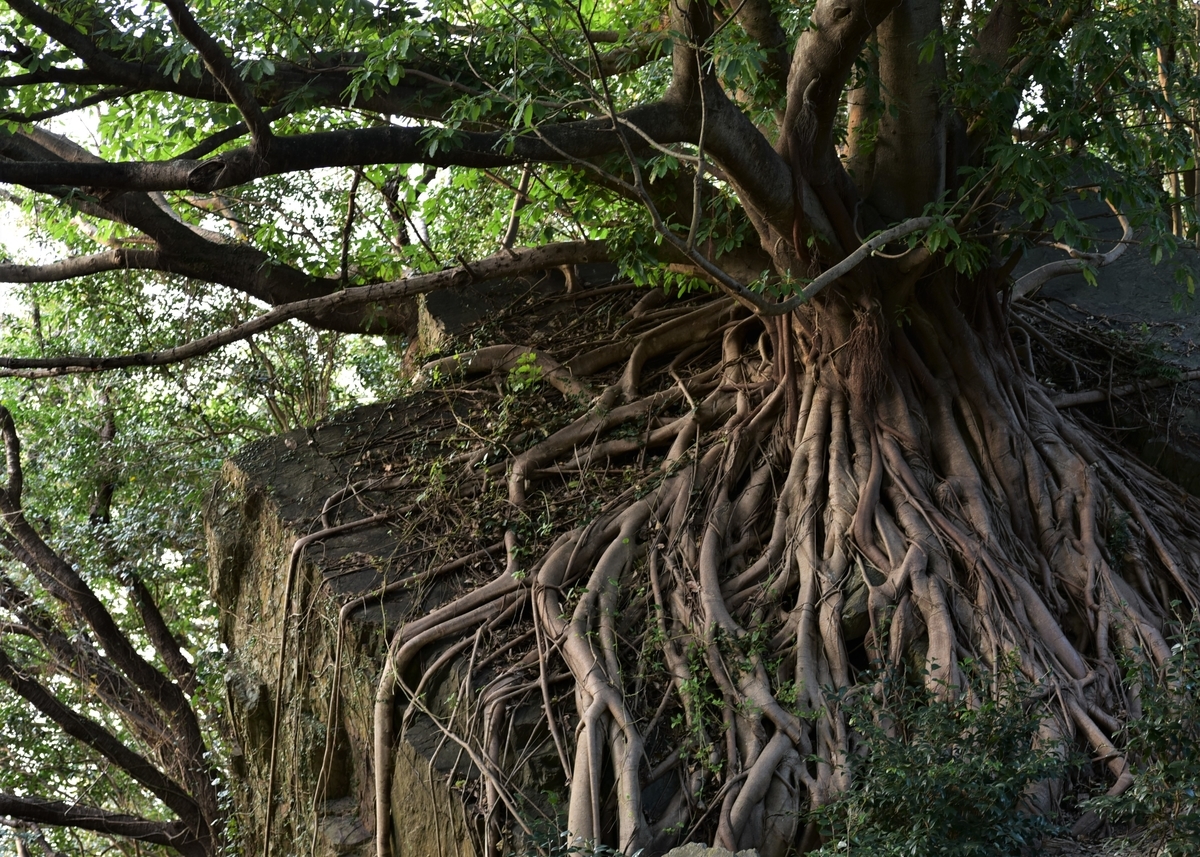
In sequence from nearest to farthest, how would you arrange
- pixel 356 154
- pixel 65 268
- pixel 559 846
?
pixel 559 846 → pixel 356 154 → pixel 65 268

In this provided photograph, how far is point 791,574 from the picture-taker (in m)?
5.09

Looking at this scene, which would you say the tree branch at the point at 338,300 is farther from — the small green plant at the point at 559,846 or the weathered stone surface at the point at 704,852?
the weathered stone surface at the point at 704,852

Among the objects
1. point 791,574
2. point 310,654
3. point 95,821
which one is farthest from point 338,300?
point 95,821

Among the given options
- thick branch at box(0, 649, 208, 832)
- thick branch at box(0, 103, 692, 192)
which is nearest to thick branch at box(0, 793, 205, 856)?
thick branch at box(0, 649, 208, 832)

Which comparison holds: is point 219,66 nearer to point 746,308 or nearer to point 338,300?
point 338,300

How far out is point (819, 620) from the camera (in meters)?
4.78

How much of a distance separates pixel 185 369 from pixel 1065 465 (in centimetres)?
663

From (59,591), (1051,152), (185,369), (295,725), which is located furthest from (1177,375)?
(59,591)

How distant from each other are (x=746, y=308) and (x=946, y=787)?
3.63 metres

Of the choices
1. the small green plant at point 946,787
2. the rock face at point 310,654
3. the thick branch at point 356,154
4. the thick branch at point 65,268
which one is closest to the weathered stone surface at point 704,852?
the small green plant at point 946,787

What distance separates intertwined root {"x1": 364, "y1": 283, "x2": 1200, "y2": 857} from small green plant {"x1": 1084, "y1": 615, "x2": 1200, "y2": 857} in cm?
62

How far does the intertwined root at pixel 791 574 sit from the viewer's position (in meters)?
4.27

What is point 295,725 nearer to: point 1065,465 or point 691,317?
point 691,317

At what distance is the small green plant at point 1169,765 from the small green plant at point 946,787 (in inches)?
10.1
